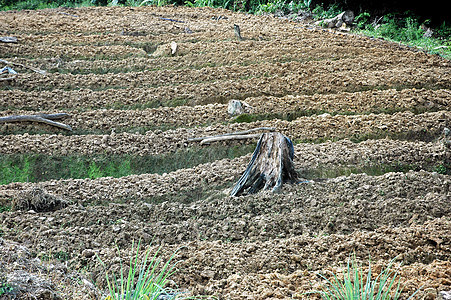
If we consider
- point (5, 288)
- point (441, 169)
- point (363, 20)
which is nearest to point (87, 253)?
point (5, 288)

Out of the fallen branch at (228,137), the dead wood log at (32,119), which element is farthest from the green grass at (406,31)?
the dead wood log at (32,119)

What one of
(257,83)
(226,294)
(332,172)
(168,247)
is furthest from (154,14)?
(226,294)

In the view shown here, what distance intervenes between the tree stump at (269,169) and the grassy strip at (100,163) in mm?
1202

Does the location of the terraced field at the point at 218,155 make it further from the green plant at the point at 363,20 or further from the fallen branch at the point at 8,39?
the green plant at the point at 363,20

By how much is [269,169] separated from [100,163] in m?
2.70

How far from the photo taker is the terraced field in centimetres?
348

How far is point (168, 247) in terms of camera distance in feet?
12.4

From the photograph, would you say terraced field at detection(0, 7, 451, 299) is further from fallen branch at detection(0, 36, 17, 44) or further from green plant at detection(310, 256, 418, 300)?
fallen branch at detection(0, 36, 17, 44)

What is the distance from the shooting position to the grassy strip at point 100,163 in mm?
5969

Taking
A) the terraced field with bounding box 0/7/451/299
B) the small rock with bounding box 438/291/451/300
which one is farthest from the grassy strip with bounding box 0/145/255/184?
the small rock with bounding box 438/291/451/300

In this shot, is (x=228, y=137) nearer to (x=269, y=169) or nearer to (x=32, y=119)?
(x=269, y=169)

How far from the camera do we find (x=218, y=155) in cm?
616

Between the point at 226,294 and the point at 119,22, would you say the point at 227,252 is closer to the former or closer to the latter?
the point at 226,294

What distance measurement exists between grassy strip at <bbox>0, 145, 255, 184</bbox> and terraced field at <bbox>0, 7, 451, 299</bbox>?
29mm
